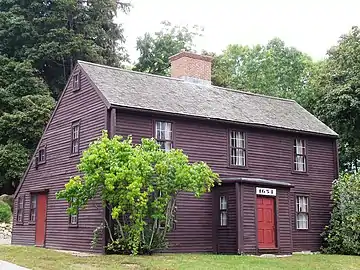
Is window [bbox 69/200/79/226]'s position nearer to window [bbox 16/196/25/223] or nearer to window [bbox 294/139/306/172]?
window [bbox 16/196/25/223]

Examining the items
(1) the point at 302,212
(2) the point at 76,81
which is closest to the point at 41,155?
(2) the point at 76,81

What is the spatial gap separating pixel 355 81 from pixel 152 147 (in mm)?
19271

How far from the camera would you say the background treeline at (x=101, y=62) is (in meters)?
34.5

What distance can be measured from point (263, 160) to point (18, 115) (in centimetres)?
1853

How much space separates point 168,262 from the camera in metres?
15.7

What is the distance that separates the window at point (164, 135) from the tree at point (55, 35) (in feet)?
70.1

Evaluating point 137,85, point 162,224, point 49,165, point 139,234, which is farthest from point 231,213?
point 49,165

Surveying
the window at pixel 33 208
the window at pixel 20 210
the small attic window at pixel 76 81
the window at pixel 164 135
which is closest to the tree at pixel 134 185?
the window at pixel 164 135

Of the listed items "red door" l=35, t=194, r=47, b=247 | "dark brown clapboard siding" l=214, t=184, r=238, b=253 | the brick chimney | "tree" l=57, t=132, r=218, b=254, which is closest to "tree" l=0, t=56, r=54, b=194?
"red door" l=35, t=194, r=47, b=247

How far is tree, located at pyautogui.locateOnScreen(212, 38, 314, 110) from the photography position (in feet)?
151

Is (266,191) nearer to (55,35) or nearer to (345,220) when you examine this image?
(345,220)

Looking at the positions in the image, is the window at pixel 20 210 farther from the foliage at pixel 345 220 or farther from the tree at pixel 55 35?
the tree at pixel 55 35

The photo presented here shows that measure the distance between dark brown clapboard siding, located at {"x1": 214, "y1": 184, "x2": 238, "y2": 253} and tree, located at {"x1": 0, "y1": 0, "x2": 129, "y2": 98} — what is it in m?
23.2

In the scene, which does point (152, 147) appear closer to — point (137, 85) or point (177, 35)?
point (137, 85)
